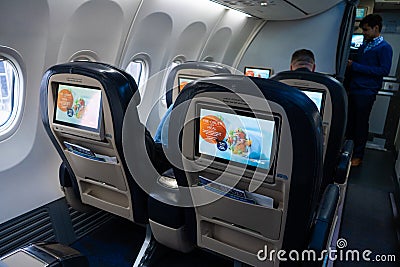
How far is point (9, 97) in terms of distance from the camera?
2.47 meters

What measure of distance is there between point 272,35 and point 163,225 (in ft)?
19.2

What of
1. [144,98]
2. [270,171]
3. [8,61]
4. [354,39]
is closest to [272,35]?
[354,39]

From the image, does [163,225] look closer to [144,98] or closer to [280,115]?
[280,115]

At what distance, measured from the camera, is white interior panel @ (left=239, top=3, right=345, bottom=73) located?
20.2ft

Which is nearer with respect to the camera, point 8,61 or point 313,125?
point 313,125

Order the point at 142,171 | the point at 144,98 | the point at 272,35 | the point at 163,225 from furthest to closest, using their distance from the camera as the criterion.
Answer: the point at 272,35
the point at 144,98
the point at 142,171
the point at 163,225

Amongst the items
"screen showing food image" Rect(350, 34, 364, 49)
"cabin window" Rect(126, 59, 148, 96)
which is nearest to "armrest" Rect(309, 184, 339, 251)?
"cabin window" Rect(126, 59, 148, 96)

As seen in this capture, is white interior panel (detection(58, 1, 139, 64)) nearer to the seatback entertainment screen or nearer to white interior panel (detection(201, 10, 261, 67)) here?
the seatback entertainment screen

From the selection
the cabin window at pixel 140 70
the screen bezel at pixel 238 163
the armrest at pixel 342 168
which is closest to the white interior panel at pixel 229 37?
the cabin window at pixel 140 70

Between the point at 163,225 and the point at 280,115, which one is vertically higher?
the point at 280,115

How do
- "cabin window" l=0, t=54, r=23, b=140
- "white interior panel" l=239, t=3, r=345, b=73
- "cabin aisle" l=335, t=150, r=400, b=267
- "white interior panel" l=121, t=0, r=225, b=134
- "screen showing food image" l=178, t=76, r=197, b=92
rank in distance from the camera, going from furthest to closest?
"white interior panel" l=239, t=3, r=345, b=73 → "white interior panel" l=121, t=0, r=225, b=134 → "screen showing food image" l=178, t=76, r=197, b=92 → "cabin aisle" l=335, t=150, r=400, b=267 → "cabin window" l=0, t=54, r=23, b=140

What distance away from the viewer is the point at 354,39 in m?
5.38

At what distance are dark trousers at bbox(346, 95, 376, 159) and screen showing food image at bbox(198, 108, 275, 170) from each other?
147 inches

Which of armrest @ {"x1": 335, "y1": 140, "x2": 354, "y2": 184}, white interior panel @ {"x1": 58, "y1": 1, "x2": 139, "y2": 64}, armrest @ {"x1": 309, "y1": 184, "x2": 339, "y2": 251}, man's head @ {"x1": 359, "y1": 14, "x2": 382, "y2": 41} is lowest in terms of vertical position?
armrest @ {"x1": 335, "y1": 140, "x2": 354, "y2": 184}
